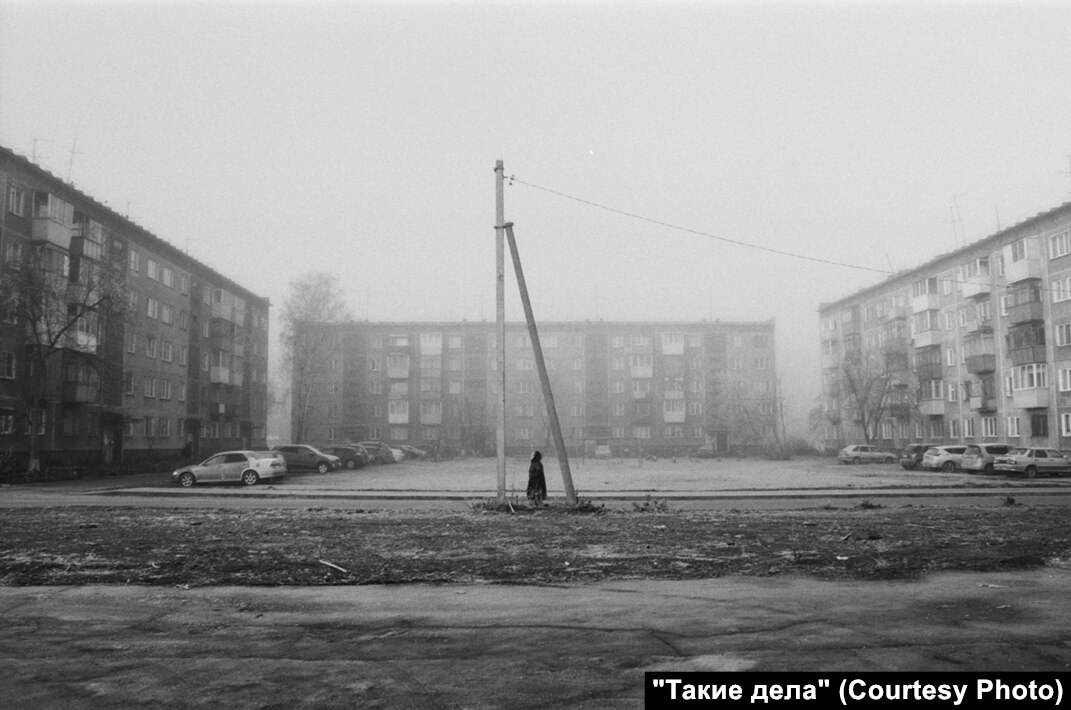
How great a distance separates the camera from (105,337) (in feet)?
156

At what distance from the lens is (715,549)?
12.0 meters

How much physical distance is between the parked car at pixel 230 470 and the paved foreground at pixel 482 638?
23.7 metres

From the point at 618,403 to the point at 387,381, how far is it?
26.0 m

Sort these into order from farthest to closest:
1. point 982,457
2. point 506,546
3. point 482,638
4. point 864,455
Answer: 1. point 864,455
2. point 982,457
3. point 506,546
4. point 482,638

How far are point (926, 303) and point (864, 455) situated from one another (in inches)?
660

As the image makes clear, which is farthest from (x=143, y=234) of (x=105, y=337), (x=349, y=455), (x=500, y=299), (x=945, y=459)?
(x=945, y=459)

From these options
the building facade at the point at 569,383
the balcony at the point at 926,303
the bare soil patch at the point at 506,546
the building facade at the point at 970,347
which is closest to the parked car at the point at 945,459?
the building facade at the point at 970,347

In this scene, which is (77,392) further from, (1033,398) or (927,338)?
(927,338)

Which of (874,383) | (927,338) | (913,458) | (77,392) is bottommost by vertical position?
(913,458)

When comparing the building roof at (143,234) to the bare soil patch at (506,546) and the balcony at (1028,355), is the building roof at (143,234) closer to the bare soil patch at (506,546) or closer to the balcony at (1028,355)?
the bare soil patch at (506,546)

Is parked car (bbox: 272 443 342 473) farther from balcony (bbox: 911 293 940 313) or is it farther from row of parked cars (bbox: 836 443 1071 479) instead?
balcony (bbox: 911 293 940 313)

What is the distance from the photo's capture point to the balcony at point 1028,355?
50.1 metres

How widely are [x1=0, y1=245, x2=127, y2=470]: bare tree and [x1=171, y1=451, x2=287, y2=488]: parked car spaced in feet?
32.3

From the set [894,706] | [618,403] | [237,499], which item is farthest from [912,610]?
[618,403]
